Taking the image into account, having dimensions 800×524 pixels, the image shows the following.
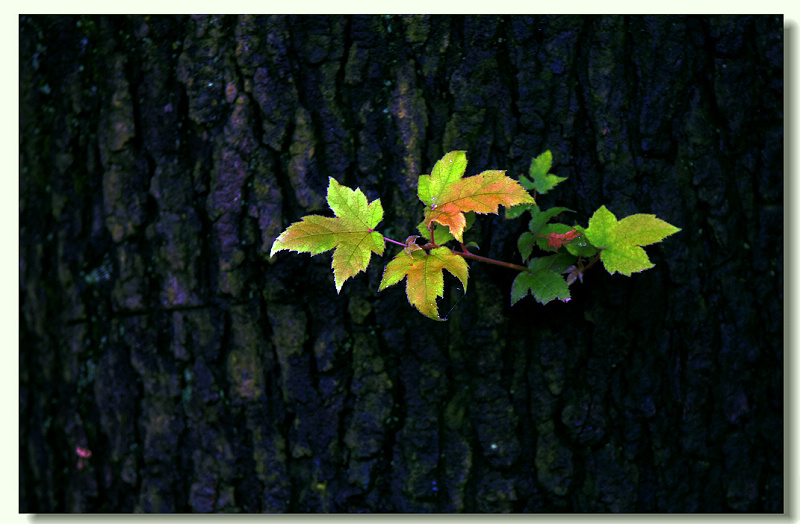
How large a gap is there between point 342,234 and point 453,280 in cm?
36

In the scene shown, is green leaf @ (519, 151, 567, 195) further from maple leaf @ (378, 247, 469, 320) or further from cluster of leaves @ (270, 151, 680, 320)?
maple leaf @ (378, 247, 469, 320)

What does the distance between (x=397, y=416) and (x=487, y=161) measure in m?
0.77

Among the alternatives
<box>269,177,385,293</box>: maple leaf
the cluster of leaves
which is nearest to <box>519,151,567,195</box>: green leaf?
the cluster of leaves

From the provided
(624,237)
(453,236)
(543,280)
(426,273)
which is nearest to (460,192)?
(453,236)

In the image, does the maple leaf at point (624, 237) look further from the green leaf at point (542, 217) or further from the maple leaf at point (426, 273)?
the maple leaf at point (426, 273)

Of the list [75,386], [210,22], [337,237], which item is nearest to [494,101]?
[337,237]

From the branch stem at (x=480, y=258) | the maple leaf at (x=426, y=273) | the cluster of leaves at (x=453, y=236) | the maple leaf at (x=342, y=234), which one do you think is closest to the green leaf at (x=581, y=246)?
the cluster of leaves at (x=453, y=236)

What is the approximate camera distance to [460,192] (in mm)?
1186

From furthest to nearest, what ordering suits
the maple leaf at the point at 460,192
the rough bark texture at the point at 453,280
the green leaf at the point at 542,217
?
the rough bark texture at the point at 453,280
the green leaf at the point at 542,217
the maple leaf at the point at 460,192

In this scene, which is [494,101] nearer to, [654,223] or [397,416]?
[654,223]

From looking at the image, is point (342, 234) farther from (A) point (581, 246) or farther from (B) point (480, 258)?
(A) point (581, 246)

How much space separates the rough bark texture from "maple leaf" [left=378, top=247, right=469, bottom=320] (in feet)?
0.72

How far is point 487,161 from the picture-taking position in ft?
4.57

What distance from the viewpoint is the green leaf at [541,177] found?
4.33 ft
